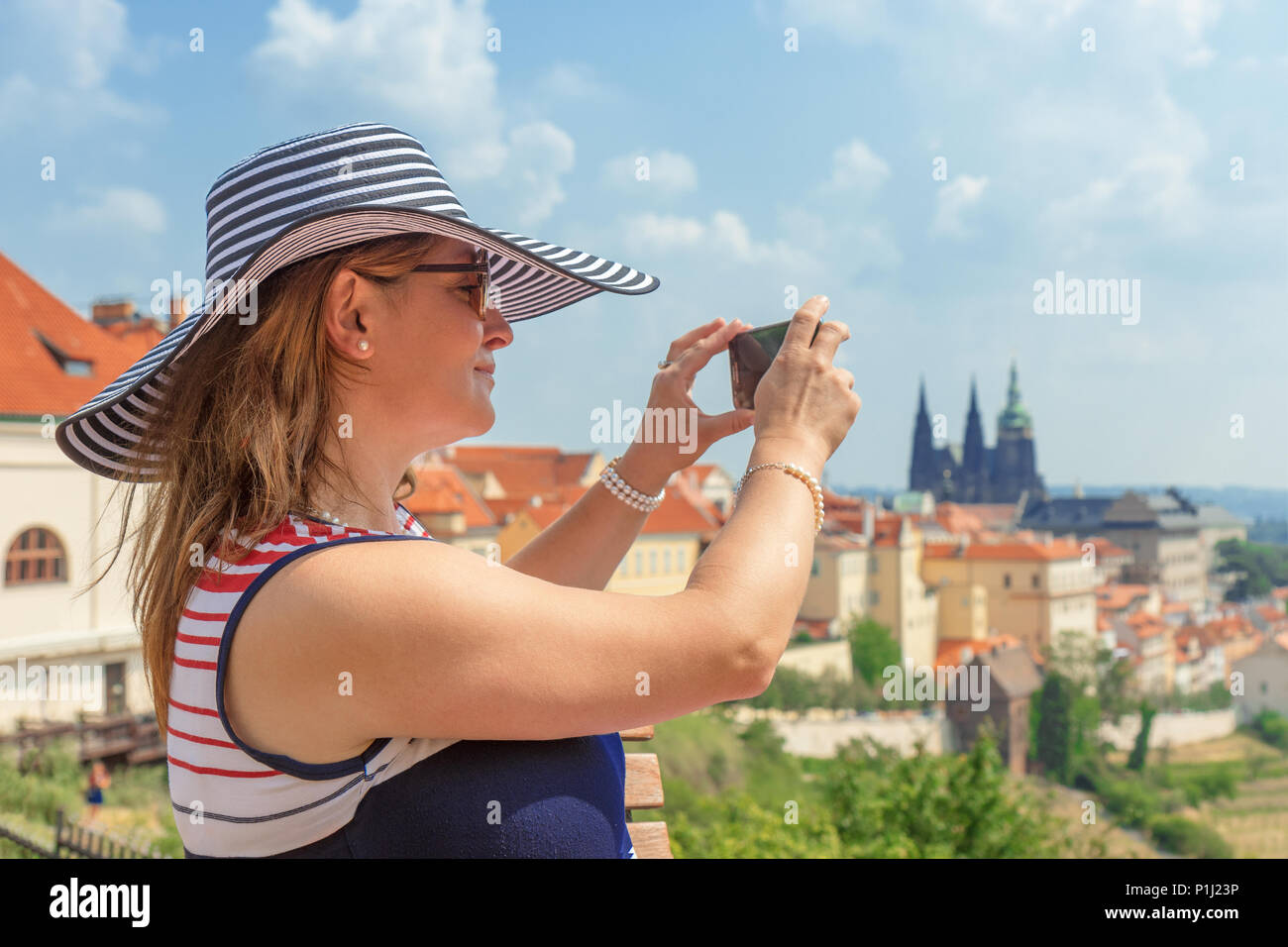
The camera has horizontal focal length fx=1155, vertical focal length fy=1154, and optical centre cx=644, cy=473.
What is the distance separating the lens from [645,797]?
105 cm

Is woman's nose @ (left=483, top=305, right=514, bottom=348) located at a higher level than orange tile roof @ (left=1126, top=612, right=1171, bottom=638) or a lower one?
higher

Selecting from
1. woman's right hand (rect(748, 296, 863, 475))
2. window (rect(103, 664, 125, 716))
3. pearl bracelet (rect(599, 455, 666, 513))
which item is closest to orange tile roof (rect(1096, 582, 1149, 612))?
window (rect(103, 664, 125, 716))

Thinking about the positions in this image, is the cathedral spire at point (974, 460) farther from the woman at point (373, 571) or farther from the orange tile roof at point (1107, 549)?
the woman at point (373, 571)

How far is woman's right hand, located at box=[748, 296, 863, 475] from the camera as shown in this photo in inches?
25.2

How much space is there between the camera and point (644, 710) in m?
0.58

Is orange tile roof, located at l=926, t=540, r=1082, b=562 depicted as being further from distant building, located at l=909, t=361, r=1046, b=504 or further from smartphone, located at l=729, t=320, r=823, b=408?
smartphone, located at l=729, t=320, r=823, b=408

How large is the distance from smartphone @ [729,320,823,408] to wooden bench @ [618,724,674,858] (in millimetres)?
318

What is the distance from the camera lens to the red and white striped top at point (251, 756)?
1.90 ft

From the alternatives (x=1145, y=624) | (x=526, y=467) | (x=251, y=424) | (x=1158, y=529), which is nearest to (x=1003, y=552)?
(x=1145, y=624)

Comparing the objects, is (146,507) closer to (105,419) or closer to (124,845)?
(105,419)

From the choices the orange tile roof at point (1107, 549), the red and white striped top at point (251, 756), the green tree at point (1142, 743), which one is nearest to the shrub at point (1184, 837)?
the green tree at point (1142, 743)

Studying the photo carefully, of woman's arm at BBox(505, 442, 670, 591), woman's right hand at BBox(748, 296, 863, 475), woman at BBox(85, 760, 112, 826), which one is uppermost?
woman's right hand at BBox(748, 296, 863, 475)

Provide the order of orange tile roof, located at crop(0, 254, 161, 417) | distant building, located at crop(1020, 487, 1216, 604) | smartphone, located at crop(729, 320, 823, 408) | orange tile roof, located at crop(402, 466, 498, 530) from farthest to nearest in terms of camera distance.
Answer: distant building, located at crop(1020, 487, 1216, 604) < orange tile roof, located at crop(402, 466, 498, 530) < orange tile roof, located at crop(0, 254, 161, 417) < smartphone, located at crop(729, 320, 823, 408)

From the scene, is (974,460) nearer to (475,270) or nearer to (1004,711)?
(1004,711)
